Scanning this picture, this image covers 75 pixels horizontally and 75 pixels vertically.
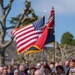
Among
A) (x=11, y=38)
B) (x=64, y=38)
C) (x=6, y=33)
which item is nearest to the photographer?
(x=11, y=38)

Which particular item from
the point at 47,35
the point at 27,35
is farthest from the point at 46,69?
the point at 27,35

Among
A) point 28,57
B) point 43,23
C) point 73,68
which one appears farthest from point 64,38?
point 73,68

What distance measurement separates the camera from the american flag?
58.3 feet

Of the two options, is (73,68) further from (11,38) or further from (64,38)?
(64,38)

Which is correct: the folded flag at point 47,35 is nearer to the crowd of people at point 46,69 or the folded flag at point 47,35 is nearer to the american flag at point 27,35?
the crowd of people at point 46,69

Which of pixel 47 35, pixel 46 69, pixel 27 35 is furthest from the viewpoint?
pixel 27 35

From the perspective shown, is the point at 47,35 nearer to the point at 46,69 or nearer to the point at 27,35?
the point at 27,35

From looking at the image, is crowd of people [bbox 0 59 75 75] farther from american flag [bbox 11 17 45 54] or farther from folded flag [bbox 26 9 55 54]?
american flag [bbox 11 17 45 54]

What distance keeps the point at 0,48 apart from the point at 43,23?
9.22 m

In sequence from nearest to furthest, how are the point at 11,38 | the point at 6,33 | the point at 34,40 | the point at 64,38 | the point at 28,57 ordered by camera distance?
the point at 34,40, the point at 11,38, the point at 6,33, the point at 28,57, the point at 64,38

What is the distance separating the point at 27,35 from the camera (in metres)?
18.2

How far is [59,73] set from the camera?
42.5 ft

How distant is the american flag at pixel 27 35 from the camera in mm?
17781

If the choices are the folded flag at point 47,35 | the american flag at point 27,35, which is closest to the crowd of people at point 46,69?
the folded flag at point 47,35
